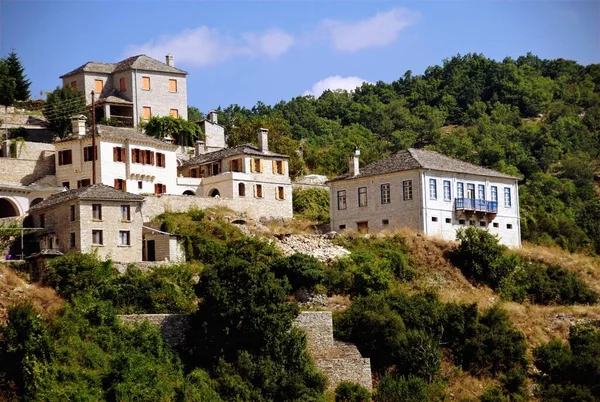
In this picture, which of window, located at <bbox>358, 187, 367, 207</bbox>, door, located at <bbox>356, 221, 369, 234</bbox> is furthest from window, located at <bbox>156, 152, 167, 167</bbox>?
door, located at <bbox>356, 221, 369, 234</bbox>

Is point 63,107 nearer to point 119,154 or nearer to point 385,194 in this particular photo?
point 119,154

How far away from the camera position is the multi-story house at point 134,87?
9194cm

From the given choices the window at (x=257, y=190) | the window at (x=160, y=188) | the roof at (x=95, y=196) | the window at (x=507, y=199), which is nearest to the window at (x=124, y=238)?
the roof at (x=95, y=196)

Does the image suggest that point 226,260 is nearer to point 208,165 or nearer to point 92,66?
point 208,165

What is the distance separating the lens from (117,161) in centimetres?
7675

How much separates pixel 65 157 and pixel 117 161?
333 cm

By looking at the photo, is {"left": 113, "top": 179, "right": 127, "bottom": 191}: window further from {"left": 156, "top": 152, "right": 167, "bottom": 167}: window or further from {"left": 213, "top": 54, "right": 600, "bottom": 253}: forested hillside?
{"left": 213, "top": 54, "right": 600, "bottom": 253}: forested hillside

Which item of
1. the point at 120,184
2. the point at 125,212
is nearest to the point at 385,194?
the point at 120,184

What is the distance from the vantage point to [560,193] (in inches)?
4537

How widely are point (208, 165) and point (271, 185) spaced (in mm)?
4583

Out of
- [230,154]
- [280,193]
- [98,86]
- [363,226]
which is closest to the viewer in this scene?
[363,226]

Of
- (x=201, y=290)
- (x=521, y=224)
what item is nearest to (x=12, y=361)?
(x=201, y=290)

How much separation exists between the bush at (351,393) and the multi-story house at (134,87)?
132 feet

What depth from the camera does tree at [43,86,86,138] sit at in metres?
88.9
